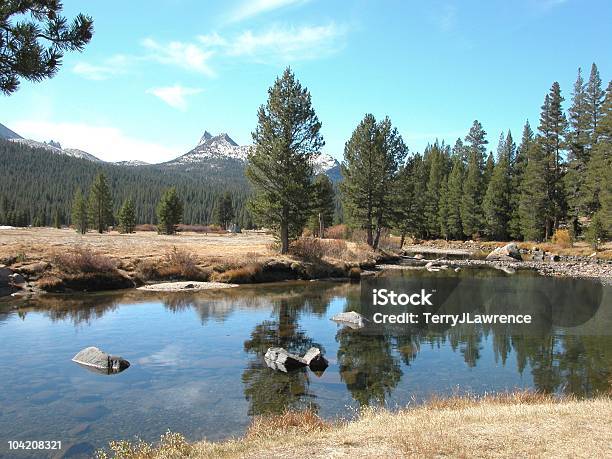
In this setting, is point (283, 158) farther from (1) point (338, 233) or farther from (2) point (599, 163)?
(2) point (599, 163)

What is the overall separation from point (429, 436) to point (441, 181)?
8760 cm

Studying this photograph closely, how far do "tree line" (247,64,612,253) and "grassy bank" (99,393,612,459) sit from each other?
3198 cm

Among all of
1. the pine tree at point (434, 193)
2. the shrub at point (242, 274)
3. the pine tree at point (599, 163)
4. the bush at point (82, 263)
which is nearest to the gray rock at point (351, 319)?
the shrub at point (242, 274)

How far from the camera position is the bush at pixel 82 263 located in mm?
31094

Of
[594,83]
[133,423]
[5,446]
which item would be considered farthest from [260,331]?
[594,83]

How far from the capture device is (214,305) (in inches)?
1058

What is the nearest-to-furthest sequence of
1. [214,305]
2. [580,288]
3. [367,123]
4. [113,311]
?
1. [113,311]
2. [214,305]
3. [580,288]
4. [367,123]

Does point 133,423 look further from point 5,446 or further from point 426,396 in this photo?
point 426,396

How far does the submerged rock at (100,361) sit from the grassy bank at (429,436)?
5.76 metres

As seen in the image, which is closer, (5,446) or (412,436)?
(412,436)

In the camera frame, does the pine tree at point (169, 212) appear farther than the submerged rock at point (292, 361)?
Yes

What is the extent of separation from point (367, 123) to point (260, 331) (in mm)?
39227

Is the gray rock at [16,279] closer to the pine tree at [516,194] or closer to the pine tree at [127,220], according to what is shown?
the pine tree at [516,194]

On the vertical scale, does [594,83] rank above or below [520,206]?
above
